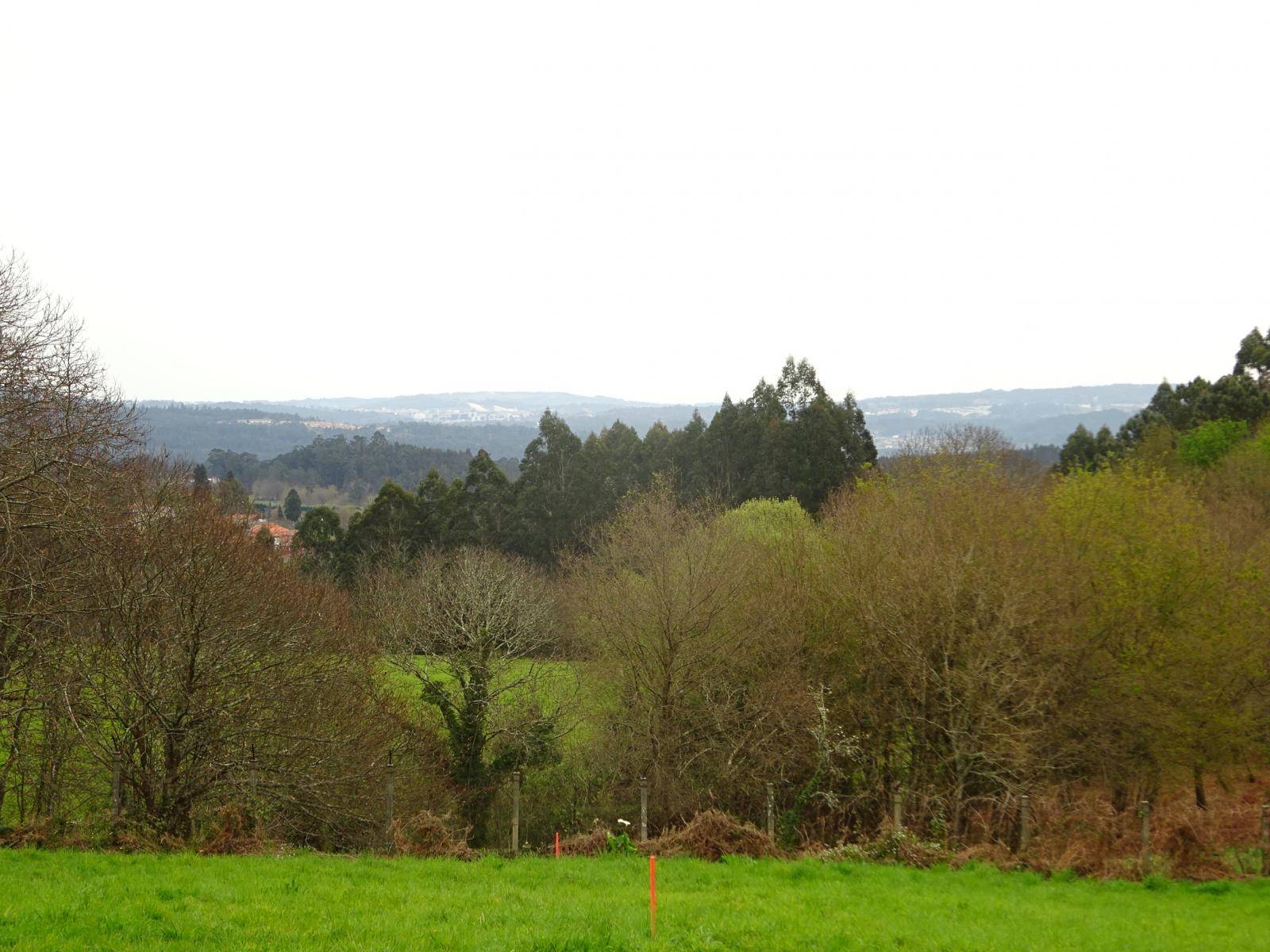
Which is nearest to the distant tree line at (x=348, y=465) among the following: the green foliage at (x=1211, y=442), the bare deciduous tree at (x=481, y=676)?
the green foliage at (x=1211, y=442)

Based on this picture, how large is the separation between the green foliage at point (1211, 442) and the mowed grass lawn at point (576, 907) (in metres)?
32.1

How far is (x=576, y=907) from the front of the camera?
30.8 ft

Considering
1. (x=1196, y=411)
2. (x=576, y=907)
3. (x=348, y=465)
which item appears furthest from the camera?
(x=348, y=465)

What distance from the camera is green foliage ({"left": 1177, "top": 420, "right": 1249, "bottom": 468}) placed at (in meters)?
37.6

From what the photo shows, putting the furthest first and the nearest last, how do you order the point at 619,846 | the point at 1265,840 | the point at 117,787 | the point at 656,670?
the point at 656,670
the point at 619,846
the point at 1265,840
the point at 117,787

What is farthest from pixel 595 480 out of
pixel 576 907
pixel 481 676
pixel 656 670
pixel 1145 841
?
pixel 576 907

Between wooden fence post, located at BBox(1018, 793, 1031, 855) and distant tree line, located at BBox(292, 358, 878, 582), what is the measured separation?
105ft

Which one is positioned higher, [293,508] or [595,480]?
[595,480]

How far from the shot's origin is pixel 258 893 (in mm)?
9195

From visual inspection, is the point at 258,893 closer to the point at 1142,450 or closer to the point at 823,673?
the point at 823,673

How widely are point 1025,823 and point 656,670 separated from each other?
8.65m

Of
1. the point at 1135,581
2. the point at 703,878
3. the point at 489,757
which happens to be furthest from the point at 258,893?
the point at 1135,581

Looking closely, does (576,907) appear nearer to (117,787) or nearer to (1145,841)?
(117,787)

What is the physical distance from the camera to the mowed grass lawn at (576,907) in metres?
7.89
